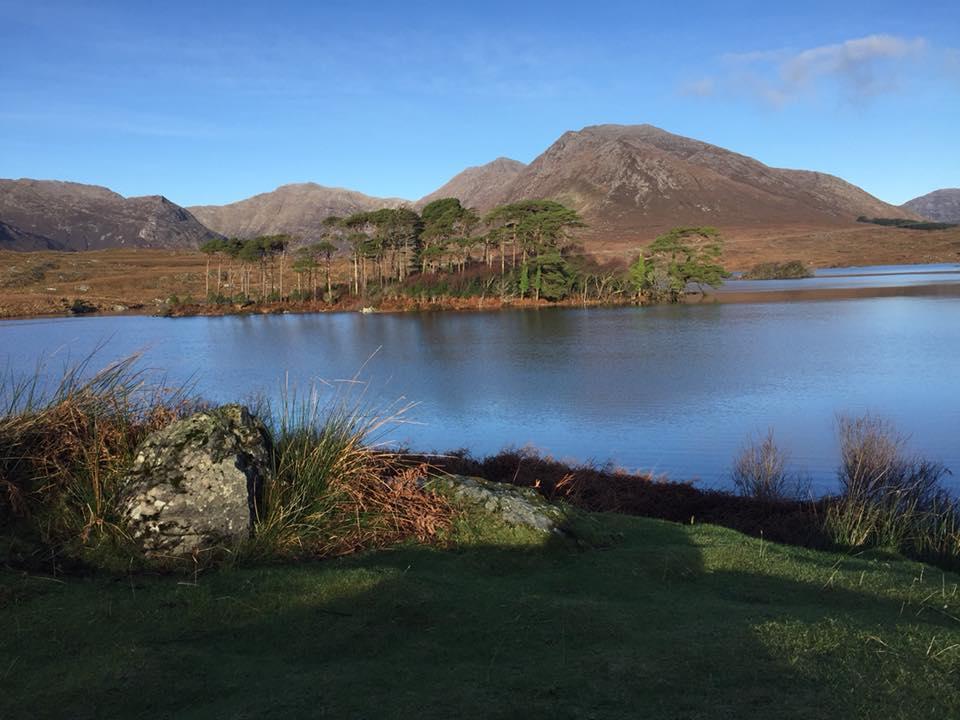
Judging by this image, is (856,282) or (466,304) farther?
(856,282)

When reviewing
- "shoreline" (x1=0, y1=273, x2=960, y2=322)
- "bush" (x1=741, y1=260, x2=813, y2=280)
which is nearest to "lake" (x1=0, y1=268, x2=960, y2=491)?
"shoreline" (x1=0, y1=273, x2=960, y2=322)

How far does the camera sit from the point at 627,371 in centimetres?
2661

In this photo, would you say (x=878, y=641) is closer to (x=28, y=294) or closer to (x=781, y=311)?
(x=781, y=311)

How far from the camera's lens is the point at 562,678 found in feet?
12.0

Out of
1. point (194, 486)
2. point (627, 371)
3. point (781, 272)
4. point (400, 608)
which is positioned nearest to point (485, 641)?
point (400, 608)

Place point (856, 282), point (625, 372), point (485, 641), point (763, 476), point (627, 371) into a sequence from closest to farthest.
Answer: point (485, 641) < point (763, 476) < point (625, 372) < point (627, 371) < point (856, 282)

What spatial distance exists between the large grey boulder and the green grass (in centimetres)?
48

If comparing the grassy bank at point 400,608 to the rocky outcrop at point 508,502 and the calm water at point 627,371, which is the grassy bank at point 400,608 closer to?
the rocky outcrop at point 508,502

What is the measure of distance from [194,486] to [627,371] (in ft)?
72.9

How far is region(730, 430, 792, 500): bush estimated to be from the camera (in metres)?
12.0

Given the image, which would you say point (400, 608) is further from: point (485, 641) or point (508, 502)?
point (508, 502)

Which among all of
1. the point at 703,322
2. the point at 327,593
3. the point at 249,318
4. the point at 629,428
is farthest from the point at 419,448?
the point at 249,318

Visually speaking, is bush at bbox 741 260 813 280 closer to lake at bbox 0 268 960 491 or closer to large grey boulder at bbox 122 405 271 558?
lake at bbox 0 268 960 491

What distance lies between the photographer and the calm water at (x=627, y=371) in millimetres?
17094
